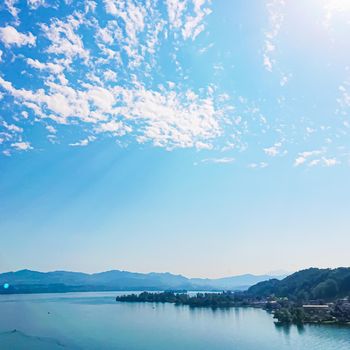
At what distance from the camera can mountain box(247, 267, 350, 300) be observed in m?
85.1

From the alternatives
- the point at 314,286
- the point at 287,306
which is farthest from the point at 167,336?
the point at 314,286

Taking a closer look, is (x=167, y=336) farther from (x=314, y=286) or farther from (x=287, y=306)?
(x=314, y=286)

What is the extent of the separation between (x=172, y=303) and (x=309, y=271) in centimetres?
4360

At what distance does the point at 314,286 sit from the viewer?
96125 millimetres

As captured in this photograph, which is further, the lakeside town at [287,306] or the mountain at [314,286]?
the mountain at [314,286]

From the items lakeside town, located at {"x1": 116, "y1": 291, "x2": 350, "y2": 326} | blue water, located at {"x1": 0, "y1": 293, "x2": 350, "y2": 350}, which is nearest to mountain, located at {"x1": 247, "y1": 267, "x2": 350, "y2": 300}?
lakeside town, located at {"x1": 116, "y1": 291, "x2": 350, "y2": 326}

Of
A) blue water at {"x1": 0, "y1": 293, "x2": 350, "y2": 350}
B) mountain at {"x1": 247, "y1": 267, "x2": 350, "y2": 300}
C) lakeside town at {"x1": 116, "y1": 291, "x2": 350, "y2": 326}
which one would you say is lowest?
blue water at {"x1": 0, "y1": 293, "x2": 350, "y2": 350}

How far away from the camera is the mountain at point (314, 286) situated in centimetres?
8512

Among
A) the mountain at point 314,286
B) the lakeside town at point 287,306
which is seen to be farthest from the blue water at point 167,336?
the mountain at point 314,286

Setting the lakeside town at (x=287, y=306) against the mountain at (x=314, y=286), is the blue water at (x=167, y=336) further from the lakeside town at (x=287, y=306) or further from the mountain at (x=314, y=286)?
the mountain at (x=314, y=286)

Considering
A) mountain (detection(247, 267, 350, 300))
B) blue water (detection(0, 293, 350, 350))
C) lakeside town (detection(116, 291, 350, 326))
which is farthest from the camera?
mountain (detection(247, 267, 350, 300))

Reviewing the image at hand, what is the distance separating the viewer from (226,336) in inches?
1964

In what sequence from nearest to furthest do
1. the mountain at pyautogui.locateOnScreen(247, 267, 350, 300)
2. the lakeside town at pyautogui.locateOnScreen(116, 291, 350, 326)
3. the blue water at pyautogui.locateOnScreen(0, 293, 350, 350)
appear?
1. the blue water at pyautogui.locateOnScreen(0, 293, 350, 350)
2. the lakeside town at pyautogui.locateOnScreen(116, 291, 350, 326)
3. the mountain at pyautogui.locateOnScreen(247, 267, 350, 300)

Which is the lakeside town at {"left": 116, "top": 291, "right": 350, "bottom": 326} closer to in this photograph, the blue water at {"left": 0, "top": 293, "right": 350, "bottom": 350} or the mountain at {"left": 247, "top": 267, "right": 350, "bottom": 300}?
the blue water at {"left": 0, "top": 293, "right": 350, "bottom": 350}
